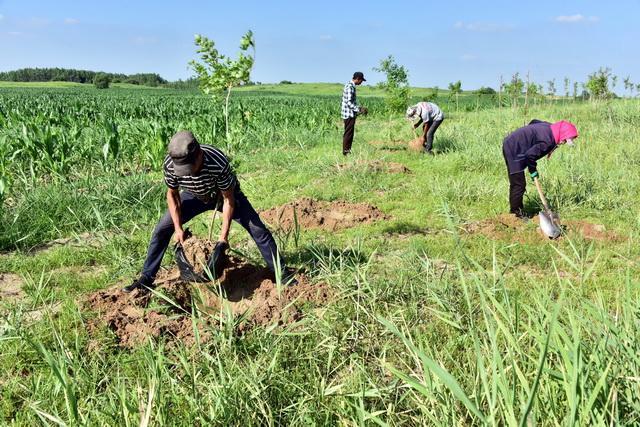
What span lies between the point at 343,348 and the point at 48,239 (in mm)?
4429

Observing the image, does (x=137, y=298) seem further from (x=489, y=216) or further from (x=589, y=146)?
(x=589, y=146)

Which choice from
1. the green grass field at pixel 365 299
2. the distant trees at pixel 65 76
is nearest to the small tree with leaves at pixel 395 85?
the green grass field at pixel 365 299

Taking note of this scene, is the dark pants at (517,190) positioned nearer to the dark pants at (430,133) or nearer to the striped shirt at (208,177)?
the striped shirt at (208,177)

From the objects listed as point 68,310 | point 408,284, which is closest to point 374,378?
point 408,284

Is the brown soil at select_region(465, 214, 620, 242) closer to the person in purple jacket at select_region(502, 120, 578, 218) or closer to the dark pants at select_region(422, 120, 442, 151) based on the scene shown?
the person in purple jacket at select_region(502, 120, 578, 218)

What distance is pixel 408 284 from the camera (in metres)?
3.50

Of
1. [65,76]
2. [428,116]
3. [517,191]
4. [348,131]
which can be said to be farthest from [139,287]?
[65,76]

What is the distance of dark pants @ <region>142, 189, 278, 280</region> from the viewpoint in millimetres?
3895

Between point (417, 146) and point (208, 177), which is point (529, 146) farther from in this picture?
point (417, 146)

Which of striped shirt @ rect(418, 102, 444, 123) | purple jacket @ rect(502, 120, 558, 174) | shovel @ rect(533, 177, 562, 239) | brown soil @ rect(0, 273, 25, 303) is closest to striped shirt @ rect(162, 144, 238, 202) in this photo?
brown soil @ rect(0, 273, 25, 303)

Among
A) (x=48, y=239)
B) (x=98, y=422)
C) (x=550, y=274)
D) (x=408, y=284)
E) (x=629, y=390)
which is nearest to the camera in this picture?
(x=629, y=390)

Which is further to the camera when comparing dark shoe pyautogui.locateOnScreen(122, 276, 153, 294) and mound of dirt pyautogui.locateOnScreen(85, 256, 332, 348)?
dark shoe pyautogui.locateOnScreen(122, 276, 153, 294)

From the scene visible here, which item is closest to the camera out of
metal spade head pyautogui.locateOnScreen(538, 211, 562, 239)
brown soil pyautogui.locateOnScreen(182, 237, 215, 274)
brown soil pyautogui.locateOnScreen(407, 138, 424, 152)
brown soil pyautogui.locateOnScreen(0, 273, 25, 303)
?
brown soil pyautogui.locateOnScreen(182, 237, 215, 274)

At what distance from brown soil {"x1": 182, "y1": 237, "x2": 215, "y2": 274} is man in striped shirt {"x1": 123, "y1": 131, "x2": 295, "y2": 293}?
11 centimetres
